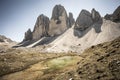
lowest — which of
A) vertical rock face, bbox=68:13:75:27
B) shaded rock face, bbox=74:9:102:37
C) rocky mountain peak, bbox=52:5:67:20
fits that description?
shaded rock face, bbox=74:9:102:37

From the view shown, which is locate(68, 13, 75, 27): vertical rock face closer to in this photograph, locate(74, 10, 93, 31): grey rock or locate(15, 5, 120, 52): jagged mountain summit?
locate(15, 5, 120, 52): jagged mountain summit

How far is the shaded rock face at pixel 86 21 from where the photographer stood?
13495cm

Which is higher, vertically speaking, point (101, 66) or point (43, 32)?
point (43, 32)

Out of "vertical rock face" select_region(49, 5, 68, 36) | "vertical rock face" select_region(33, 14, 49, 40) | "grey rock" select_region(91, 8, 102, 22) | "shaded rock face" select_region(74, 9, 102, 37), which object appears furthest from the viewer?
"vertical rock face" select_region(33, 14, 49, 40)

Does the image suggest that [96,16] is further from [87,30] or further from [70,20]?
[70,20]

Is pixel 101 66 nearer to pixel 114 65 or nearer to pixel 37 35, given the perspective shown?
pixel 114 65

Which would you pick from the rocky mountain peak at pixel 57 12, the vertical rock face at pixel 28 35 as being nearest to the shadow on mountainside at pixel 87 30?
the rocky mountain peak at pixel 57 12

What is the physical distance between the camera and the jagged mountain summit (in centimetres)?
10819

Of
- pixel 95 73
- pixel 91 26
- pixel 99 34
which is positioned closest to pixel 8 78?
pixel 95 73

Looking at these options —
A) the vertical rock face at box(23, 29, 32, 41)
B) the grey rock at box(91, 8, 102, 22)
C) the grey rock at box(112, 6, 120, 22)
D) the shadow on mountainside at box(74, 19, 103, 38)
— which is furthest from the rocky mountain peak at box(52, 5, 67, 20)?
the grey rock at box(112, 6, 120, 22)

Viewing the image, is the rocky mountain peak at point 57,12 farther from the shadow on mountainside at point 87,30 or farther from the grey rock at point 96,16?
the grey rock at point 96,16

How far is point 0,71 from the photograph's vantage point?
29.7 m

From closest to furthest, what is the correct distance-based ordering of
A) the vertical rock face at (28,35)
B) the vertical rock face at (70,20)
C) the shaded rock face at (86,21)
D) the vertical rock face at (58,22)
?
the shaded rock face at (86,21), the vertical rock face at (58,22), the vertical rock face at (70,20), the vertical rock face at (28,35)

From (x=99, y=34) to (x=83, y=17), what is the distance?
33.4 metres
